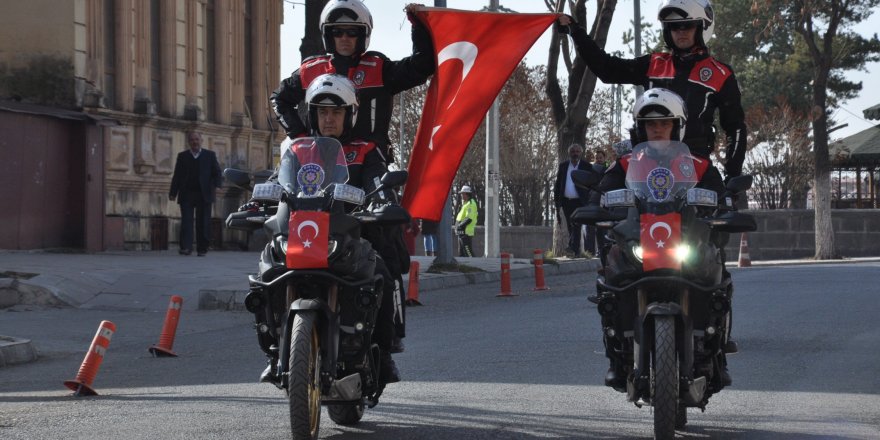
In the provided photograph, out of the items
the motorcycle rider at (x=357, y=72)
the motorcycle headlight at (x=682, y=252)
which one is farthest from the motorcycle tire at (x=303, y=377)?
the motorcycle rider at (x=357, y=72)

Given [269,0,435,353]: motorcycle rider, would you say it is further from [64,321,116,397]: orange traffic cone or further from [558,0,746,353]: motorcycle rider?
[64,321,116,397]: orange traffic cone

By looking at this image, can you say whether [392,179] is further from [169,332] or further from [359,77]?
[169,332]

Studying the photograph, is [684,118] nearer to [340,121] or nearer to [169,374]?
[340,121]

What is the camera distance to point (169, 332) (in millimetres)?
11070

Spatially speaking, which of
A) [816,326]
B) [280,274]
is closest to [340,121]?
[280,274]

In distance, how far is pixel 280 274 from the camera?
258 inches

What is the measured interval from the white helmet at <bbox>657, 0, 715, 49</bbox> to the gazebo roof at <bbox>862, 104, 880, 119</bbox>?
121 feet

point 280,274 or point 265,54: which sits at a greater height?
point 265,54

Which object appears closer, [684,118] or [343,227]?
[343,227]

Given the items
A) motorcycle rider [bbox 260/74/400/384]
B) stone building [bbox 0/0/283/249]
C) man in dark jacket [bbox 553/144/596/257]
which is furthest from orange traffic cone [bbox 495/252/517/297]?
motorcycle rider [bbox 260/74/400/384]

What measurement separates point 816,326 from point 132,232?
46.2ft

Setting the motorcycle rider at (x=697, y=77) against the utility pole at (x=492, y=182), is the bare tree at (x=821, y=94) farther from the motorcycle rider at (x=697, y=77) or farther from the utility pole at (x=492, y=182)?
the motorcycle rider at (x=697, y=77)

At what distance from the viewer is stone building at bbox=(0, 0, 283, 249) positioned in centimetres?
2272

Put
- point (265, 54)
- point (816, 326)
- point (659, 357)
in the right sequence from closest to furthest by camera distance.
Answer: point (659, 357)
point (816, 326)
point (265, 54)
